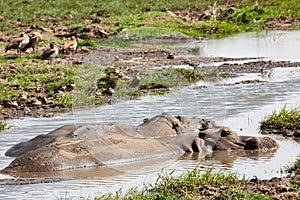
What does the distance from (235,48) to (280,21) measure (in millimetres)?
5381

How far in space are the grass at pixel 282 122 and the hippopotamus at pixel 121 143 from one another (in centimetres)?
84

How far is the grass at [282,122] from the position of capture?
11.5 meters

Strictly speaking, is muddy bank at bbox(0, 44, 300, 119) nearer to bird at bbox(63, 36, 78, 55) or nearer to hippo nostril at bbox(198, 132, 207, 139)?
bird at bbox(63, 36, 78, 55)

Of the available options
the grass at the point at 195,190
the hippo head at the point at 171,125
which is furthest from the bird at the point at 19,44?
the grass at the point at 195,190

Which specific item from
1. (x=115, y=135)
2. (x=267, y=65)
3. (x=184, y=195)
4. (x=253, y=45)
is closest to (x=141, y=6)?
(x=253, y=45)

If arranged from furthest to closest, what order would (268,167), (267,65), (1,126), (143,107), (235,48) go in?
(235,48) < (267,65) < (143,107) < (1,126) < (268,167)

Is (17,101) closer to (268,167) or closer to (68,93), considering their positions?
(68,93)

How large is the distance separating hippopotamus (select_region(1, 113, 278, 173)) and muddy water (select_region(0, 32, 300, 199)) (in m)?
0.15

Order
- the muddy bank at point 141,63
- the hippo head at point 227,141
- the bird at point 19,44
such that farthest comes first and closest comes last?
the bird at point 19,44 → the muddy bank at point 141,63 → the hippo head at point 227,141

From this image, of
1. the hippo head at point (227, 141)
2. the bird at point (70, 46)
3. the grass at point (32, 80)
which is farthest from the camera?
the bird at point (70, 46)

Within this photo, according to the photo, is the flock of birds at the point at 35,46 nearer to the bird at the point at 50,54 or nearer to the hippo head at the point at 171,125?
the bird at the point at 50,54

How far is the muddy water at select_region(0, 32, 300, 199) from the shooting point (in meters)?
8.85

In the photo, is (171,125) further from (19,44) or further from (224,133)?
(19,44)

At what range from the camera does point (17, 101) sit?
14031 millimetres
